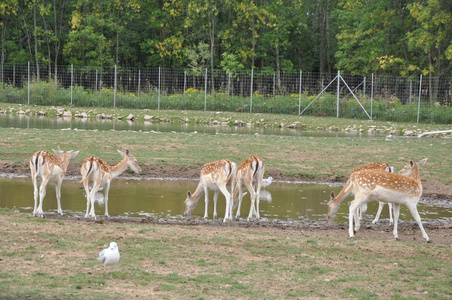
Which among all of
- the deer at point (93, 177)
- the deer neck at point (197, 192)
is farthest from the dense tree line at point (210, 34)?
the deer at point (93, 177)

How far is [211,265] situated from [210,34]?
4093 cm

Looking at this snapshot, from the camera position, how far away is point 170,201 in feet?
41.5

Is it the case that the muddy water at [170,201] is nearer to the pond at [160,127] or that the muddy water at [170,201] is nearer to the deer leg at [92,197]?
the deer leg at [92,197]

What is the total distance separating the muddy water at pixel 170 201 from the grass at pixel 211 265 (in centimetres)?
200

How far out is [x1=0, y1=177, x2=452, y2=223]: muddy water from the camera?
11.6 meters

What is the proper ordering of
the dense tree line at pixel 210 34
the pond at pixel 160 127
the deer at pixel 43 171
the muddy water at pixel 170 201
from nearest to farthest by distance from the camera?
the deer at pixel 43 171 → the muddy water at pixel 170 201 → the pond at pixel 160 127 → the dense tree line at pixel 210 34

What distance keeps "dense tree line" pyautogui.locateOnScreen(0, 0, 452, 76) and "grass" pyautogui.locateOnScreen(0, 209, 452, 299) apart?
3365 cm

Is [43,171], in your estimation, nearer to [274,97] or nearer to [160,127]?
[160,127]

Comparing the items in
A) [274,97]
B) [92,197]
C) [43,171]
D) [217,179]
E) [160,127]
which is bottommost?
[92,197]

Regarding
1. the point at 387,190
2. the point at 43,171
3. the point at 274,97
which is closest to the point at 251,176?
the point at 387,190

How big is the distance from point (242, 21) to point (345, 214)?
38.1 meters

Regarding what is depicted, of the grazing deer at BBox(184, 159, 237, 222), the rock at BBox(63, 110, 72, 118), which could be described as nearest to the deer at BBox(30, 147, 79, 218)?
the grazing deer at BBox(184, 159, 237, 222)

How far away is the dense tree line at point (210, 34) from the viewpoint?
43.4 m

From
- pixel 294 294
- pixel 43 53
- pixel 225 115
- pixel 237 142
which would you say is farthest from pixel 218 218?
pixel 43 53
